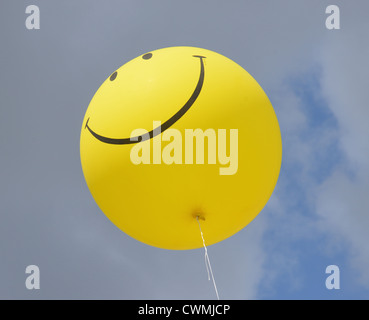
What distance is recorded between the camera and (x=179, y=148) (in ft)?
25.3

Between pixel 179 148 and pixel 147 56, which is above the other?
pixel 147 56

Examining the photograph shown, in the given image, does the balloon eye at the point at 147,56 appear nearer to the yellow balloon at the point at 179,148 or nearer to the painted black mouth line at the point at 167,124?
the yellow balloon at the point at 179,148

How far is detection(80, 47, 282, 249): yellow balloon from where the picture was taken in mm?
7812

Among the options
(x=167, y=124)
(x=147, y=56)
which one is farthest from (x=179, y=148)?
(x=147, y=56)

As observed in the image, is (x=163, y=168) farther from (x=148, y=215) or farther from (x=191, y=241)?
(x=191, y=241)

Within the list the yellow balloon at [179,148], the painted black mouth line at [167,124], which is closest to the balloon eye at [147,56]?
the yellow balloon at [179,148]

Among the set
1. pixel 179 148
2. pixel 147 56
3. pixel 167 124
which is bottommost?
pixel 179 148

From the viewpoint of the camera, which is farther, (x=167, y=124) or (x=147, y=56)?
(x=147, y=56)

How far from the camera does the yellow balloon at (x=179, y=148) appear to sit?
7.81 metres

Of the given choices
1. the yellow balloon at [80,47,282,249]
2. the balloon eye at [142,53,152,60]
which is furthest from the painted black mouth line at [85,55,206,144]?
the balloon eye at [142,53,152,60]

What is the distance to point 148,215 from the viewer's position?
323 inches

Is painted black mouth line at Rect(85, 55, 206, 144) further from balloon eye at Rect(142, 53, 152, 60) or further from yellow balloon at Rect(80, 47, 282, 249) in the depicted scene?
balloon eye at Rect(142, 53, 152, 60)

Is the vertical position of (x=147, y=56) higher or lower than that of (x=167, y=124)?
higher

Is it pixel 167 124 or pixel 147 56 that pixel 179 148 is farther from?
pixel 147 56
